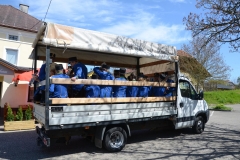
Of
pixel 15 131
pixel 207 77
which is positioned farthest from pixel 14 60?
pixel 207 77

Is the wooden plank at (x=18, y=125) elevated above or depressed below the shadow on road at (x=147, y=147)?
above

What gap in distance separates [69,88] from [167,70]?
3.77m

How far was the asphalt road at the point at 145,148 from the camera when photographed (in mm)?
5262

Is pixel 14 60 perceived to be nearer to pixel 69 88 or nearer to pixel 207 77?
pixel 69 88

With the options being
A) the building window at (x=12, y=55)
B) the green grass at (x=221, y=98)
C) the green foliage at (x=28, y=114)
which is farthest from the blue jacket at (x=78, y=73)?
the green grass at (x=221, y=98)

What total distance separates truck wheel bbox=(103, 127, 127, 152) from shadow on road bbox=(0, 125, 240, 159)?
176mm

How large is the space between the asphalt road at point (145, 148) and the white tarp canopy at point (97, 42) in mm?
2703

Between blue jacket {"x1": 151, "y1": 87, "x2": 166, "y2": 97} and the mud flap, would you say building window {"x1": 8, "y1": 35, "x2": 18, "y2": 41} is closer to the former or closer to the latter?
blue jacket {"x1": 151, "y1": 87, "x2": 166, "y2": 97}

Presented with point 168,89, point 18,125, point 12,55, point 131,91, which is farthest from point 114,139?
point 12,55

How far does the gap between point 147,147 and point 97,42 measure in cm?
337

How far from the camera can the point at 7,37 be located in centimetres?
1636

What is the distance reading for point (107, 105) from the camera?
5.20 m

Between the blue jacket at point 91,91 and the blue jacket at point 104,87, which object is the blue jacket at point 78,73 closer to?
the blue jacket at point 91,91

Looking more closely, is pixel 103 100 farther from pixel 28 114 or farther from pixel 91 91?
pixel 28 114
